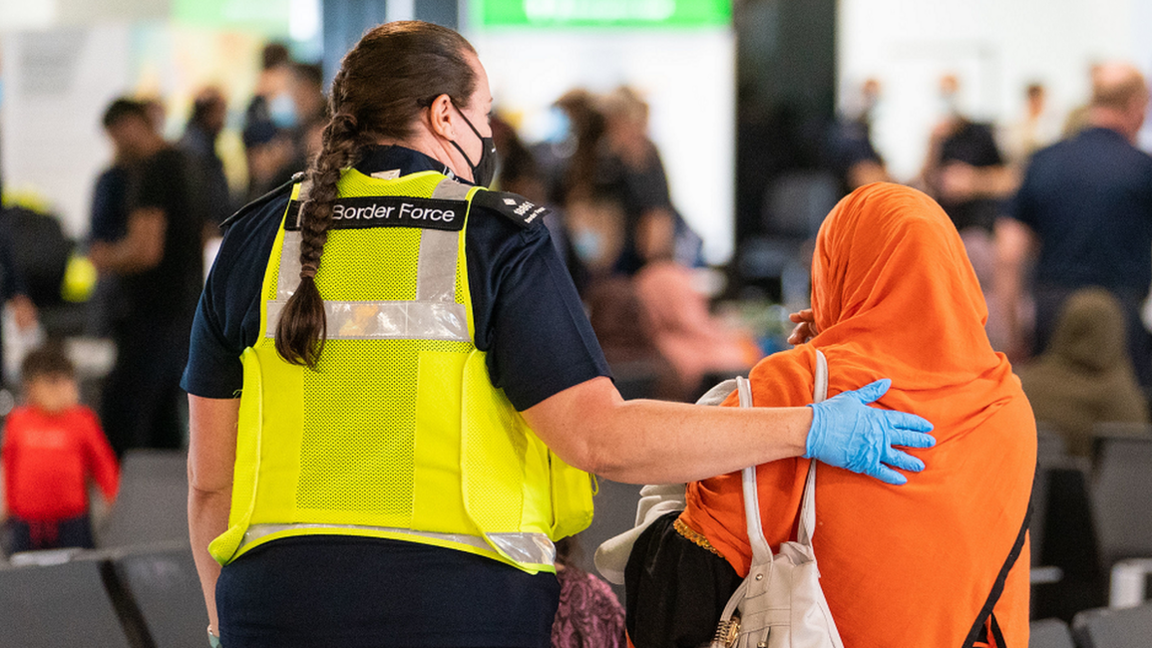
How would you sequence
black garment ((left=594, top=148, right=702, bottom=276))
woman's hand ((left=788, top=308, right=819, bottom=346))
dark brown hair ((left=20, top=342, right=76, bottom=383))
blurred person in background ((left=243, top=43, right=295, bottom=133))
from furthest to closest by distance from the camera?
blurred person in background ((left=243, top=43, right=295, bottom=133)) < black garment ((left=594, top=148, right=702, bottom=276)) < dark brown hair ((left=20, top=342, right=76, bottom=383)) < woman's hand ((left=788, top=308, right=819, bottom=346))

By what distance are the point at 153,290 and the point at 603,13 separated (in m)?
5.47

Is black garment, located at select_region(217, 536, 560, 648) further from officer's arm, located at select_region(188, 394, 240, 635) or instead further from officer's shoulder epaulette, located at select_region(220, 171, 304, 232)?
officer's shoulder epaulette, located at select_region(220, 171, 304, 232)

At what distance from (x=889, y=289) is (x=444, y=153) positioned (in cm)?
61

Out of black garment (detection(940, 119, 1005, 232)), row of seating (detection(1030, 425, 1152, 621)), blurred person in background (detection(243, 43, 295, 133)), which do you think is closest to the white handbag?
row of seating (detection(1030, 425, 1152, 621))

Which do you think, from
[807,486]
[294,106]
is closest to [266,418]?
[807,486]

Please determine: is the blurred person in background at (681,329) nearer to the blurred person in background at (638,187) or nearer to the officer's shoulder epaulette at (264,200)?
the blurred person in background at (638,187)

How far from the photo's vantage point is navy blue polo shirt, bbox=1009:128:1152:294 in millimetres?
5148

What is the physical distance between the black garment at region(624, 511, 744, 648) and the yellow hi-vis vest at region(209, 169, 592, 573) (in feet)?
0.56

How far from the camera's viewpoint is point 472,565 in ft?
4.66

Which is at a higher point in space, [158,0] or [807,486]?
[158,0]

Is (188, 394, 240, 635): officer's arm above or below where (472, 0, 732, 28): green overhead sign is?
below

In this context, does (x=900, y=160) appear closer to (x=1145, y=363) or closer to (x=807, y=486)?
(x=1145, y=363)

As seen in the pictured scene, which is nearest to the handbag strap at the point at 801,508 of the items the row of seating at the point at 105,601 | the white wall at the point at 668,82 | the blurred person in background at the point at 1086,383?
the row of seating at the point at 105,601

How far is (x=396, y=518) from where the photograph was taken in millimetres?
1417
